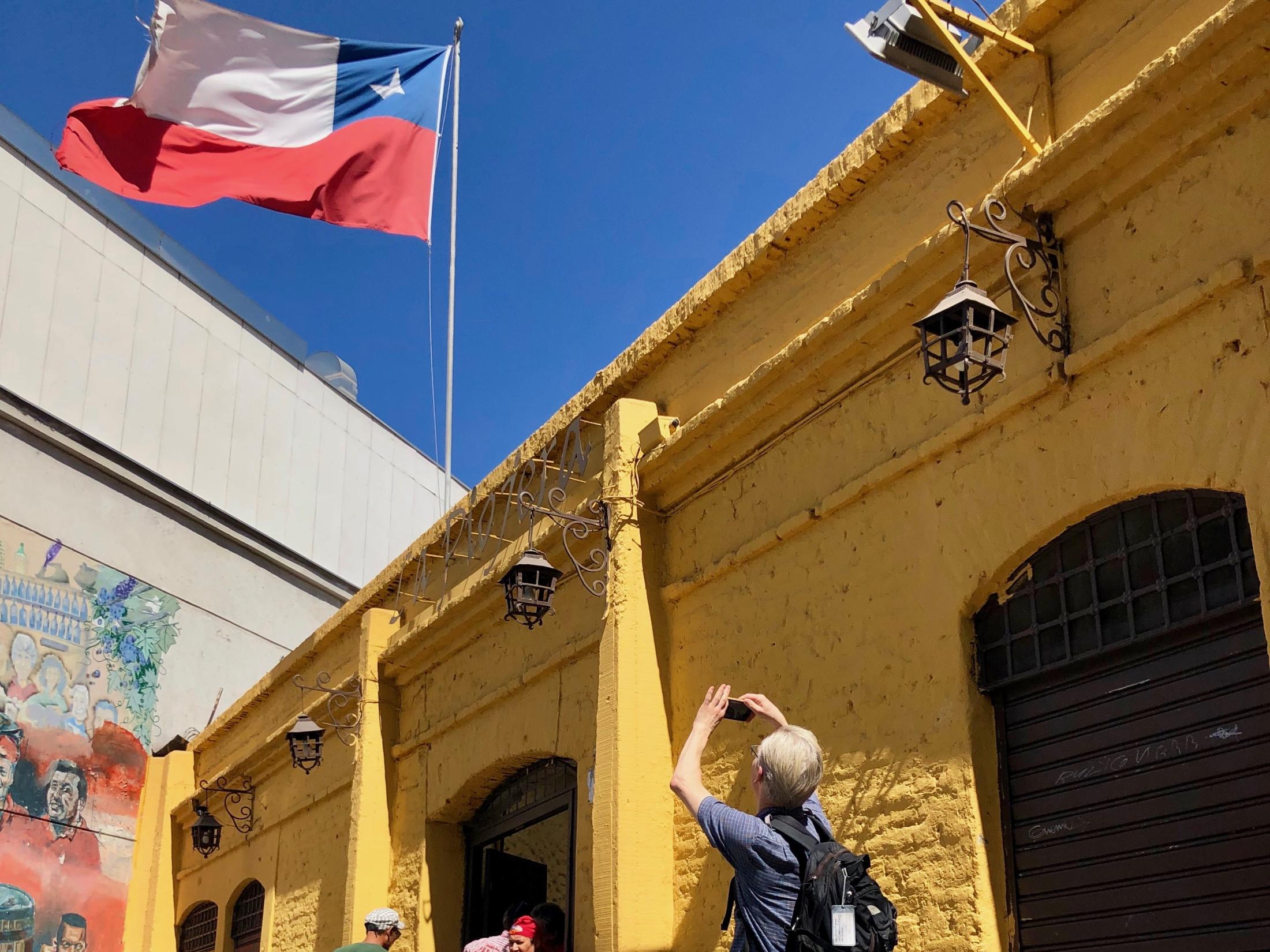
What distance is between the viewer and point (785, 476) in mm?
7367

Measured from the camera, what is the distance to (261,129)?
1103cm

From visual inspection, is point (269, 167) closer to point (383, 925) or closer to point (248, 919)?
point (383, 925)

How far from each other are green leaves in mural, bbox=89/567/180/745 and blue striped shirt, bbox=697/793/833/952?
13724 millimetres

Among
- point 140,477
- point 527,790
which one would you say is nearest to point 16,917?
point 140,477

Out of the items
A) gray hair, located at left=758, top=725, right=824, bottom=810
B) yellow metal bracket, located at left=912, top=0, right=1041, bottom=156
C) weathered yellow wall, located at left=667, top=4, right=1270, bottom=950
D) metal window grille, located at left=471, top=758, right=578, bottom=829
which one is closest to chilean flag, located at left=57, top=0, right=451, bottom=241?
metal window grille, located at left=471, top=758, right=578, bottom=829

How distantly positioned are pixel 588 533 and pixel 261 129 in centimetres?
476

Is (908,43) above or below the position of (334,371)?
below

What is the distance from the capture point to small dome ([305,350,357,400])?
22.1 m

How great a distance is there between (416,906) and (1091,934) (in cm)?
597

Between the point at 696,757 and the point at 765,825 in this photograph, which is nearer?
the point at 765,825

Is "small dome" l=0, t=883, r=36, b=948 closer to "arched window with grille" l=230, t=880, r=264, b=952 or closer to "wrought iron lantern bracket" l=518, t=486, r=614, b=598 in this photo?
"arched window with grille" l=230, t=880, r=264, b=952

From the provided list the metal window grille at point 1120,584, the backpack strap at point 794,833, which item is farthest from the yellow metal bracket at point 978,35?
the backpack strap at point 794,833

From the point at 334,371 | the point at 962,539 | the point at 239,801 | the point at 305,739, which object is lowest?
the point at 962,539

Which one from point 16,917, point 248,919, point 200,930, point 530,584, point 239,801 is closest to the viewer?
point 530,584
